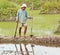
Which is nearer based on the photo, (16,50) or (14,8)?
(16,50)

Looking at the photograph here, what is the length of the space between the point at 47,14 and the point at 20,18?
11.6 m

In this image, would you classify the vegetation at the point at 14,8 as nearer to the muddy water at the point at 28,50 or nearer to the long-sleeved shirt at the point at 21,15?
the long-sleeved shirt at the point at 21,15

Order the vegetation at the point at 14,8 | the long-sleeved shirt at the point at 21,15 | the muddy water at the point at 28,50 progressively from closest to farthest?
the muddy water at the point at 28,50, the long-sleeved shirt at the point at 21,15, the vegetation at the point at 14,8

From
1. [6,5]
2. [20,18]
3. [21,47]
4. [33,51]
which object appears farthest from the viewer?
[6,5]

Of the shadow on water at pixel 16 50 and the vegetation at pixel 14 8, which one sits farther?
the vegetation at pixel 14 8

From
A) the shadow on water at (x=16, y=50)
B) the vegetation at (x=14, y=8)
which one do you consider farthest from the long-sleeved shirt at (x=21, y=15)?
→ the vegetation at (x=14, y=8)

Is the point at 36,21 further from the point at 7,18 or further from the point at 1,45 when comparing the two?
the point at 1,45

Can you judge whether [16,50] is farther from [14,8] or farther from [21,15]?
[14,8]

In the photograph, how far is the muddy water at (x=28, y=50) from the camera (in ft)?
29.6

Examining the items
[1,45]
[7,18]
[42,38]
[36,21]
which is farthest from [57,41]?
[7,18]

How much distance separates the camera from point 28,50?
9.45 metres

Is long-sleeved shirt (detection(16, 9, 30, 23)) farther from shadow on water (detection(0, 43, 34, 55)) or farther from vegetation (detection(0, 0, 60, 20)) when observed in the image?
vegetation (detection(0, 0, 60, 20))

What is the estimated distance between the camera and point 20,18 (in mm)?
10750

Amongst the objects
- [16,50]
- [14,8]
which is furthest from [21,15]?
[14,8]
